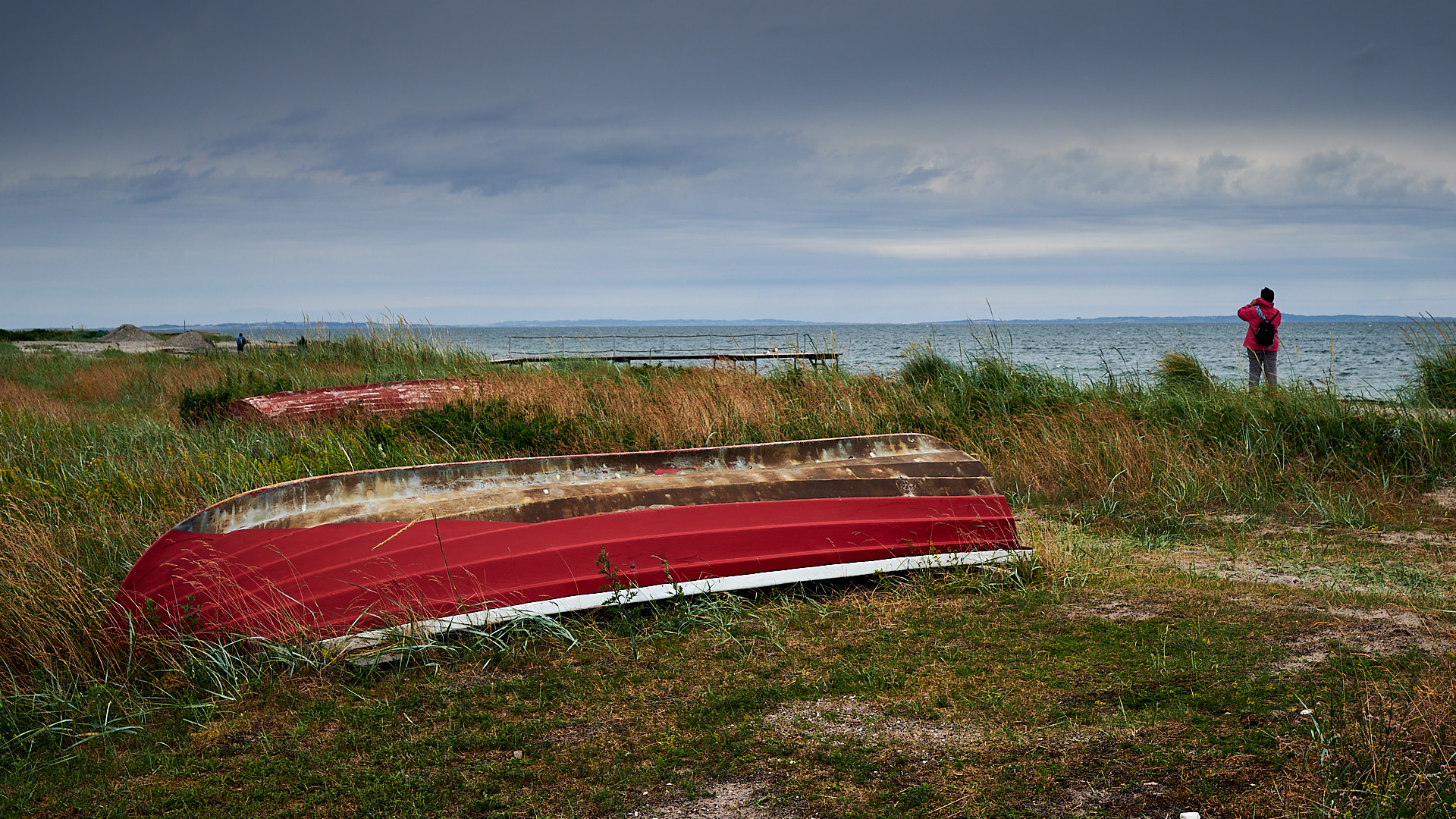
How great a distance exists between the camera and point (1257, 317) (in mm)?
12359

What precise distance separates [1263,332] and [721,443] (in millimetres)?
8821

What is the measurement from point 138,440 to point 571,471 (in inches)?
190

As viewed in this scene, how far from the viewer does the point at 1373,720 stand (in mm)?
2748

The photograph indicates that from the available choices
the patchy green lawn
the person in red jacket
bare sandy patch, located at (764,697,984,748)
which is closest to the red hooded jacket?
the person in red jacket

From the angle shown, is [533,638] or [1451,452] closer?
[533,638]

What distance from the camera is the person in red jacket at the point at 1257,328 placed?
40.0 feet

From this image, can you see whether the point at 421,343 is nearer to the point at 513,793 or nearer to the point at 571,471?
the point at 571,471

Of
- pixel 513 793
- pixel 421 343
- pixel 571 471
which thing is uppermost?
pixel 421 343

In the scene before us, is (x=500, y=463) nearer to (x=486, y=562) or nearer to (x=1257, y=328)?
(x=486, y=562)

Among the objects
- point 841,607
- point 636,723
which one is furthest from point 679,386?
point 636,723

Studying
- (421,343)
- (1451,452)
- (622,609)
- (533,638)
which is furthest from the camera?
(421,343)

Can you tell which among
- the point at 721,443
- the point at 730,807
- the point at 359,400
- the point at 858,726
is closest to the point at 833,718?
the point at 858,726

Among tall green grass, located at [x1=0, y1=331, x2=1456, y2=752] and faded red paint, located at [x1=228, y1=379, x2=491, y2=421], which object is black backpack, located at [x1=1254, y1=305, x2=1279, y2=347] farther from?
faded red paint, located at [x1=228, y1=379, x2=491, y2=421]

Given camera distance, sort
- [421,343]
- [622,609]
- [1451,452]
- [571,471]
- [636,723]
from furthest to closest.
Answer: [421,343], [1451,452], [571,471], [622,609], [636,723]
